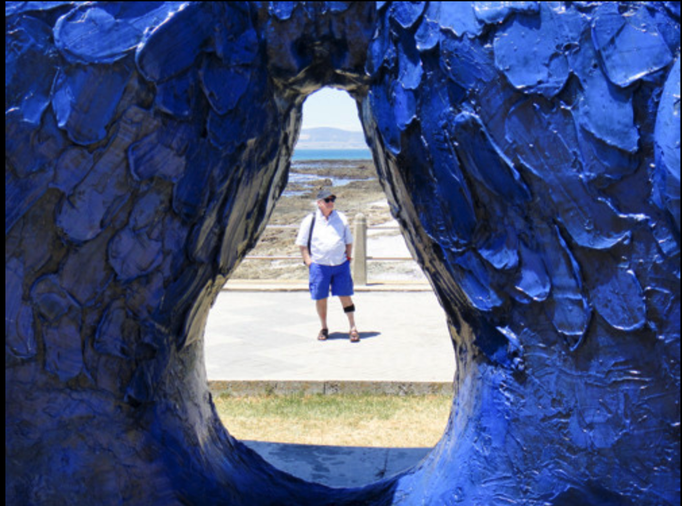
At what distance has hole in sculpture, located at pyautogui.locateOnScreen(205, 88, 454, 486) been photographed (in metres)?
3.55

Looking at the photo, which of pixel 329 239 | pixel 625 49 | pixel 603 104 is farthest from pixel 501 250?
pixel 329 239

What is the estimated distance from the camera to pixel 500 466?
1778 millimetres

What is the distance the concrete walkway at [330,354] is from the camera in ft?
11.3

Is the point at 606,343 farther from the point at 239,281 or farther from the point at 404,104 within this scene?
the point at 239,281

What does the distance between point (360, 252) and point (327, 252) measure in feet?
9.14

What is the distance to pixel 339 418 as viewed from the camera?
4719mm

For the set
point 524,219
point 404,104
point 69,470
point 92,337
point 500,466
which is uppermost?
point 404,104

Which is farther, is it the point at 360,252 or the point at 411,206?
the point at 360,252

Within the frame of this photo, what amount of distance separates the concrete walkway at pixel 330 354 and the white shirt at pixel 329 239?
0.71 m

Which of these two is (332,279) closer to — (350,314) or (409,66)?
(350,314)

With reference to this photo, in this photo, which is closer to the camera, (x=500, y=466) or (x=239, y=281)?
(x=500, y=466)

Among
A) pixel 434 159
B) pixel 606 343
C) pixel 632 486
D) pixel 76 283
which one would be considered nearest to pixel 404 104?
pixel 434 159

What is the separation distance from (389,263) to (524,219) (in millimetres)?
10298

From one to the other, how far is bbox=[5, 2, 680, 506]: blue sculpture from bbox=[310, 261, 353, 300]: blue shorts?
472 cm
